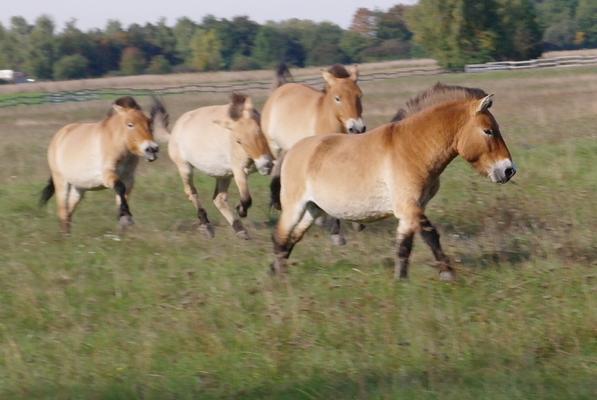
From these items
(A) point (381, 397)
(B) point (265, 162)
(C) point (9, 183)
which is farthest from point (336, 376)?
(C) point (9, 183)

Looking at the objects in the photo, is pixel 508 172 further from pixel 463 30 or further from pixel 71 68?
pixel 463 30

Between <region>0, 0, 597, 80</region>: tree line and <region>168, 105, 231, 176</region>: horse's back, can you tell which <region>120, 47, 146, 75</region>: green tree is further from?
<region>168, 105, 231, 176</region>: horse's back

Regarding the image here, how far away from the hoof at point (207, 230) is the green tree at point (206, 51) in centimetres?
7369

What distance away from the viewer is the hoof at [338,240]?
11461mm

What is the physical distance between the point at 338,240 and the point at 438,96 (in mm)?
2822

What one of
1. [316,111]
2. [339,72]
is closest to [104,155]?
[316,111]

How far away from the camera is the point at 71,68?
255ft

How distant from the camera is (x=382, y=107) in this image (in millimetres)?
35344

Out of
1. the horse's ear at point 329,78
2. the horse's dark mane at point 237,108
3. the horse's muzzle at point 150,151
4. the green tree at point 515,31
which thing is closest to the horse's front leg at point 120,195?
the horse's muzzle at point 150,151

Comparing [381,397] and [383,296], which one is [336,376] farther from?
[383,296]

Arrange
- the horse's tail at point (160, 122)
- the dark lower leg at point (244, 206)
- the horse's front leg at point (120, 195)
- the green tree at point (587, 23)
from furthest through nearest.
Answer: the green tree at point (587, 23) → the horse's tail at point (160, 122) → the dark lower leg at point (244, 206) → the horse's front leg at point (120, 195)

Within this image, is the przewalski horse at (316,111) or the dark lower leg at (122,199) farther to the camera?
the przewalski horse at (316,111)

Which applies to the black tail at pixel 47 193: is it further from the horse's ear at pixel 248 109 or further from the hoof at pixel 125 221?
the horse's ear at pixel 248 109

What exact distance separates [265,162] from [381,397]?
6508 millimetres
